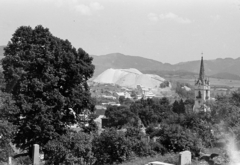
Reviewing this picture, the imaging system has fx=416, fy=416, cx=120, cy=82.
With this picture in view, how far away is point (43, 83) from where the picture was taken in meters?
17.1

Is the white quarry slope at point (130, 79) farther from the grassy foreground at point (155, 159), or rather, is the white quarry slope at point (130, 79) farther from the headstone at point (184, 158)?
the headstone at point (184, 158)

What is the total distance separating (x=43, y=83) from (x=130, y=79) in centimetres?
16406

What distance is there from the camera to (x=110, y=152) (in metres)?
14.3

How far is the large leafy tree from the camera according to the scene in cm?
1695

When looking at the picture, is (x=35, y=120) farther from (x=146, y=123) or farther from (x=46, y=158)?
(x=146, y=123)

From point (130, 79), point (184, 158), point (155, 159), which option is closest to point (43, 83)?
point (155, 159)

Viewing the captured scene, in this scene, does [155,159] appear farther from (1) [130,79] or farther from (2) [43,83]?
(1) [130,79]

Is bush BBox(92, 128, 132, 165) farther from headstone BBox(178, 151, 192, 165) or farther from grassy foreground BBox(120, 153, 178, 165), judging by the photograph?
headstone BBox(178, 151, 192, 165)

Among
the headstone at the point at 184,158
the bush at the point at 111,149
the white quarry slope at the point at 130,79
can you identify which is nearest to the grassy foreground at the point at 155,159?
the headstone at the point at 184,158

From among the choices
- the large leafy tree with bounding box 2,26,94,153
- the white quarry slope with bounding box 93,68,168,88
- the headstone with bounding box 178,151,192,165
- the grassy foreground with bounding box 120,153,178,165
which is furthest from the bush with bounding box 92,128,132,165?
the white quarry slope with bounding box 93,68,168,88

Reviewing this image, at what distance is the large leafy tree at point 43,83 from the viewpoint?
17.0 metres

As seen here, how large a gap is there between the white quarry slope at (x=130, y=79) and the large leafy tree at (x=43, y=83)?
486 feet

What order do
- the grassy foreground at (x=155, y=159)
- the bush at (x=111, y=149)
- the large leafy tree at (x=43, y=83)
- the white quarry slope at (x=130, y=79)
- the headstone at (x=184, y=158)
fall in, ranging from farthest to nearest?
the white quarry slope at (x=130, y=79), the large leafy tree at (x=43, y=83), the bush at (x=111, y=149), the grassy foreground at (x=155, y=159), the headstone at (x=184, y=158)

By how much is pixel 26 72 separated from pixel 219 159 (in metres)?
9.07
